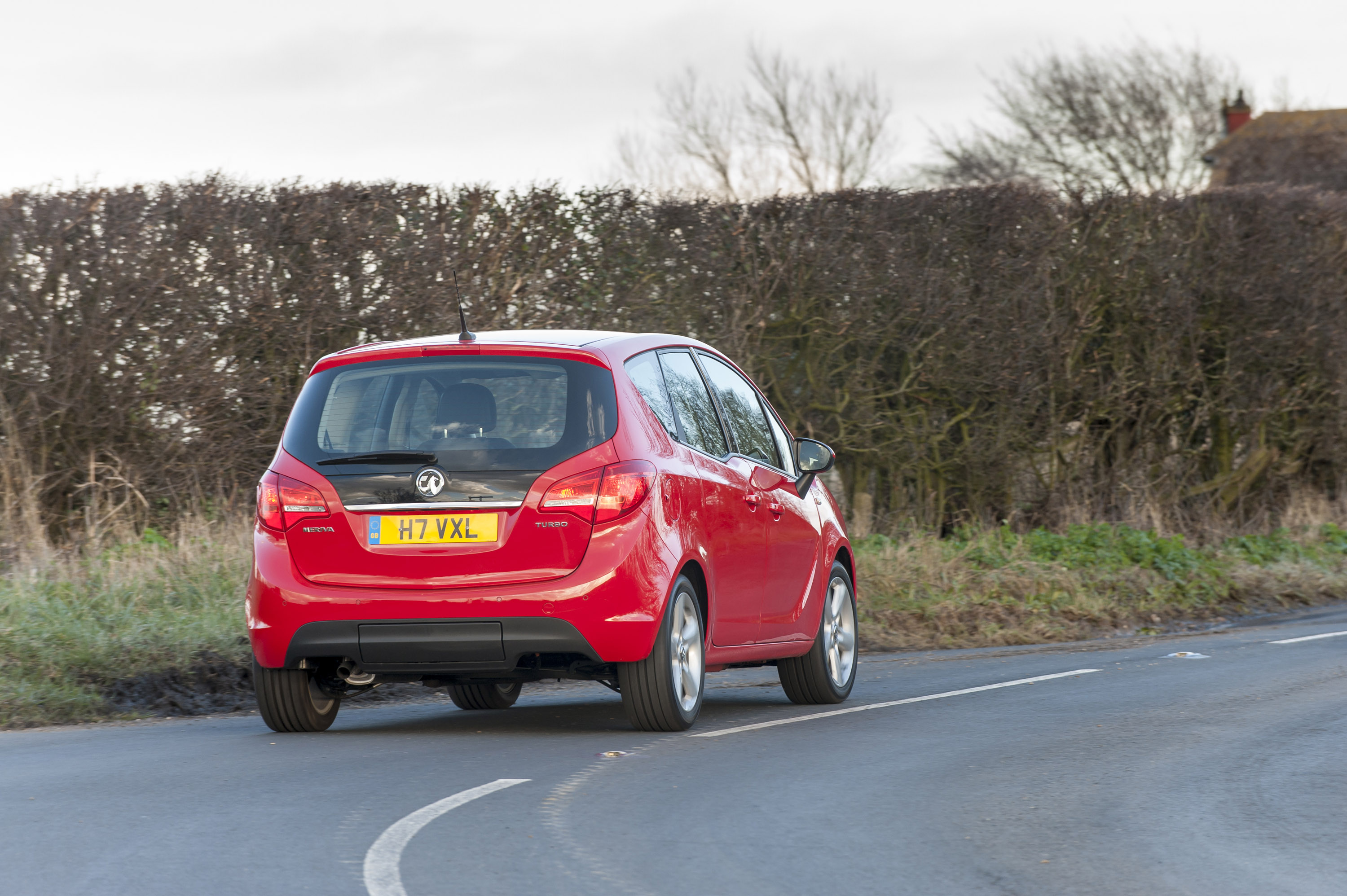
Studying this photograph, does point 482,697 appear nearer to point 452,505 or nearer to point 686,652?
point 686,652

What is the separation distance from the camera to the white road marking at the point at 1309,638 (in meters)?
12.7

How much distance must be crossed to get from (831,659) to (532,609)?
2.68 m

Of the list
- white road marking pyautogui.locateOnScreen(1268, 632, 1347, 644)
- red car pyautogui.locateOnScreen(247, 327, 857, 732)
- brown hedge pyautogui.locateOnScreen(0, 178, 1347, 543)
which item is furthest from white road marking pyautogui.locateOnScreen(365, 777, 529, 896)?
white road marking pyautogui.locateOnScreen(1268, 632, 1347, 644)

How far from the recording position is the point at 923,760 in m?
7.14

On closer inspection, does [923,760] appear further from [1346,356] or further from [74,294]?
[1346,356]

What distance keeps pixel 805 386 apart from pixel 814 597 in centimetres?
754

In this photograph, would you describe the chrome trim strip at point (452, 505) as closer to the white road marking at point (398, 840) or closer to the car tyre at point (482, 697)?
the white road marking at point (398, 840)

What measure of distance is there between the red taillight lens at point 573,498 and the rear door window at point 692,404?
882 millimetres

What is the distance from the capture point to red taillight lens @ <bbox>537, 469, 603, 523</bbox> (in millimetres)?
7152

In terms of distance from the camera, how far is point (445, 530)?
7191mm

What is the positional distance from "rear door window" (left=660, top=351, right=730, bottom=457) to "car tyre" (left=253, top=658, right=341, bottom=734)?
2119 mm

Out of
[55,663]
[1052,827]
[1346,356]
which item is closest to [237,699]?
[55,663]

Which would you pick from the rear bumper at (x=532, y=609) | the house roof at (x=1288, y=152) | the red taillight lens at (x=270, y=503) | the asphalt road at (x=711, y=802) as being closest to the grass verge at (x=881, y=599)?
the asphalt road at (x=711, y=802)

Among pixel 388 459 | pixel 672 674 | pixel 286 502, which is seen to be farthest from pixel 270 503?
pixel 672 674
